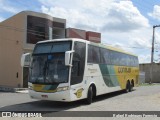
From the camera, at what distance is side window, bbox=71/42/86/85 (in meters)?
15.6

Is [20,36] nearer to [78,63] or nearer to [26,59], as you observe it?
[26,59]

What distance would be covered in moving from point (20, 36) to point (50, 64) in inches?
750

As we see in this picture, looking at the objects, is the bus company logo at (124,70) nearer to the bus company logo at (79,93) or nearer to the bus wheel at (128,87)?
the bus wheel at (128,87)

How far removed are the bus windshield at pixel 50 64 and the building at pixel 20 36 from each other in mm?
17406

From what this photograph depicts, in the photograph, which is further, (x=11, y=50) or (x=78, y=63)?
(x=11, y=50)

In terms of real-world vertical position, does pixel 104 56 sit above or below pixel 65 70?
above

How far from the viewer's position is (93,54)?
59.1ft

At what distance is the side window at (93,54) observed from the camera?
17438mm

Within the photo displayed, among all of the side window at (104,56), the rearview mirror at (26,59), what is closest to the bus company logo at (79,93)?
the rearview mirror at (26,59)

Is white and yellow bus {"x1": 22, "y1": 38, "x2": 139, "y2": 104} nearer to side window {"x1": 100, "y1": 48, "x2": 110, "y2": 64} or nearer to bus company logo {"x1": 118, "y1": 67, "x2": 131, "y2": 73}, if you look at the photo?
side window {"x1": 100, "y1": 48, "x2": 110, "y2": 64}

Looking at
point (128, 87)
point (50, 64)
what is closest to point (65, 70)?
point (50, 64)

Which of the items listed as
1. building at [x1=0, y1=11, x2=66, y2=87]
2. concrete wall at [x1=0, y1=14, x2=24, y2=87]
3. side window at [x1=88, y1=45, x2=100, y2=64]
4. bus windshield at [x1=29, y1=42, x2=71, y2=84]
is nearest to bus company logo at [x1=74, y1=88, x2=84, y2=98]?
bus windshield at [x1=29, y1=42, x2=71, y2=84]

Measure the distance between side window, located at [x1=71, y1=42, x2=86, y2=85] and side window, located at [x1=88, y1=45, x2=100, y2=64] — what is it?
0.82 m

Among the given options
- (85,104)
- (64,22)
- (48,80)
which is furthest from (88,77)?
(64,22)
